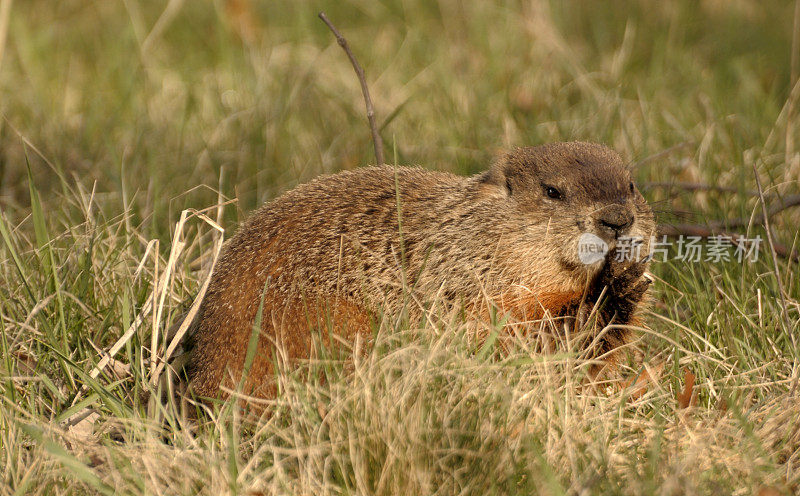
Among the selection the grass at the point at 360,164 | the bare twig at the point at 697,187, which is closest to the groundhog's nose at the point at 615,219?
the grass at the point at 360,164

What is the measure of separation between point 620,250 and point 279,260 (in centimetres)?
130

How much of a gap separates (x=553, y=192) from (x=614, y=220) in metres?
0.32

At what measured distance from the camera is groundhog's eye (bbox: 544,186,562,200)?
364 centimetres

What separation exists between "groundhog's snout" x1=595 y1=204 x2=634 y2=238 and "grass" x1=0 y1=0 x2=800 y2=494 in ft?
1.63

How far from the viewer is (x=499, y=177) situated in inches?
153

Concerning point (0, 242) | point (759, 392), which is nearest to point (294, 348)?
point (759, 392)

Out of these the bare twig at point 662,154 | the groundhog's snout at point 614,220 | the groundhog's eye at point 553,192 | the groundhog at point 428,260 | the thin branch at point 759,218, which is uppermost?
the groundhog's eye at point 553,192

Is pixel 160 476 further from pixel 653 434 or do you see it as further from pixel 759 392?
pixel 759 392

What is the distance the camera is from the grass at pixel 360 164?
2.81 metres

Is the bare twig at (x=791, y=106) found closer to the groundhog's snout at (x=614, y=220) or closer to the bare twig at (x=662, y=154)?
the bare twig at (x=662, y=154)

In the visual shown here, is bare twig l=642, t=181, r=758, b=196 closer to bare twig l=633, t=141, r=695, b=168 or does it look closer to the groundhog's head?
bare twig l=633, t=141, r=695, b=168

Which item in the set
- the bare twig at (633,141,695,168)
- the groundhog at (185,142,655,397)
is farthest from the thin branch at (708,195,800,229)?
the groundhog at (185,142,655,397)

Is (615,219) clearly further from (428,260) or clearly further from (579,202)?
(428,260)

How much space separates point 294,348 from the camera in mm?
3396
